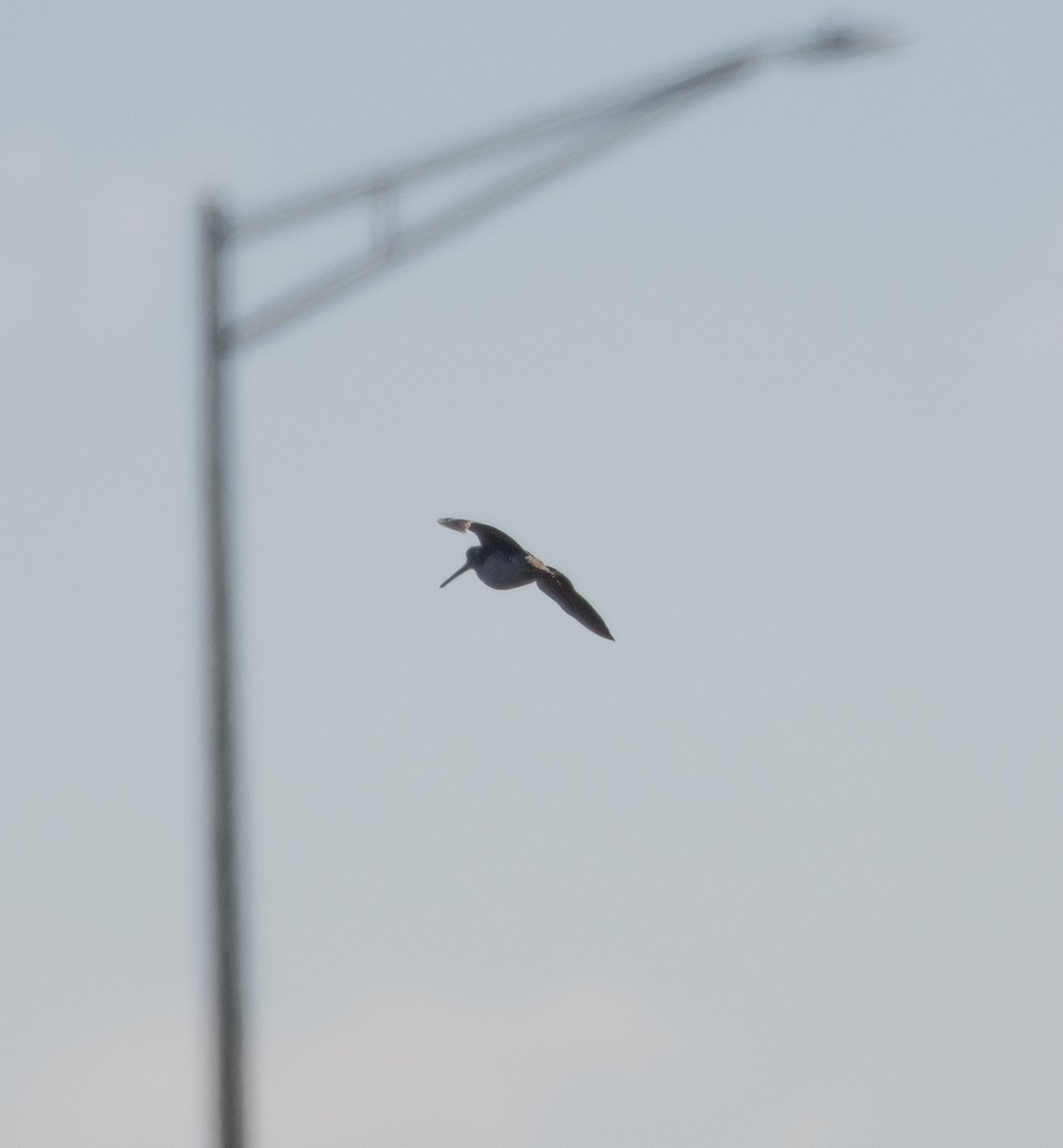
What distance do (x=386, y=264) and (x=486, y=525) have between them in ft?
2.92

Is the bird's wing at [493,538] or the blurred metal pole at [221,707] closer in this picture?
the blurred metal pole at [221,707]

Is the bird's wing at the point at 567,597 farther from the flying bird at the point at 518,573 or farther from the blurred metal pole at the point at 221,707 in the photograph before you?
the blurred metal pole at the point at 221,707

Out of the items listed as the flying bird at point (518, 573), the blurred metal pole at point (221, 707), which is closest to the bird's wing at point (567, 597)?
the flying bird at point (518, 573)

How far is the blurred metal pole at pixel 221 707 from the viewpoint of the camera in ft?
17.6

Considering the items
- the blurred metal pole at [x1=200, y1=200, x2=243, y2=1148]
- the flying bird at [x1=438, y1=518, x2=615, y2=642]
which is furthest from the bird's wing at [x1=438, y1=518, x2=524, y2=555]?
the blurred metal pole at [x1=200, y1=200, x2=243, y2=1148]

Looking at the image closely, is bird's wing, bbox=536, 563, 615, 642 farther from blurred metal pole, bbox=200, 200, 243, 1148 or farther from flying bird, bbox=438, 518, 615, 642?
blurred metal pole, bbox=200, 200, 243, 1148

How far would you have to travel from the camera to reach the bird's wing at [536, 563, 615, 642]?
645cm

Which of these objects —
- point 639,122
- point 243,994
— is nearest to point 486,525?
point 639,122

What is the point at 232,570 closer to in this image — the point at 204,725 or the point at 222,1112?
the point at 204,725

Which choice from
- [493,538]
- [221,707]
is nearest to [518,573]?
[493,538]

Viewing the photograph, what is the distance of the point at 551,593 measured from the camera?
649 cm

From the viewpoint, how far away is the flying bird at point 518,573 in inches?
254

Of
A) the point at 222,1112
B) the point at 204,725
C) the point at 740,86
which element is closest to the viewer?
the point at 222,1112

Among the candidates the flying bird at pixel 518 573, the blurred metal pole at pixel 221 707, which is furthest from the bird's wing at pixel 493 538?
the blurred metal pole at pixel 221 707
